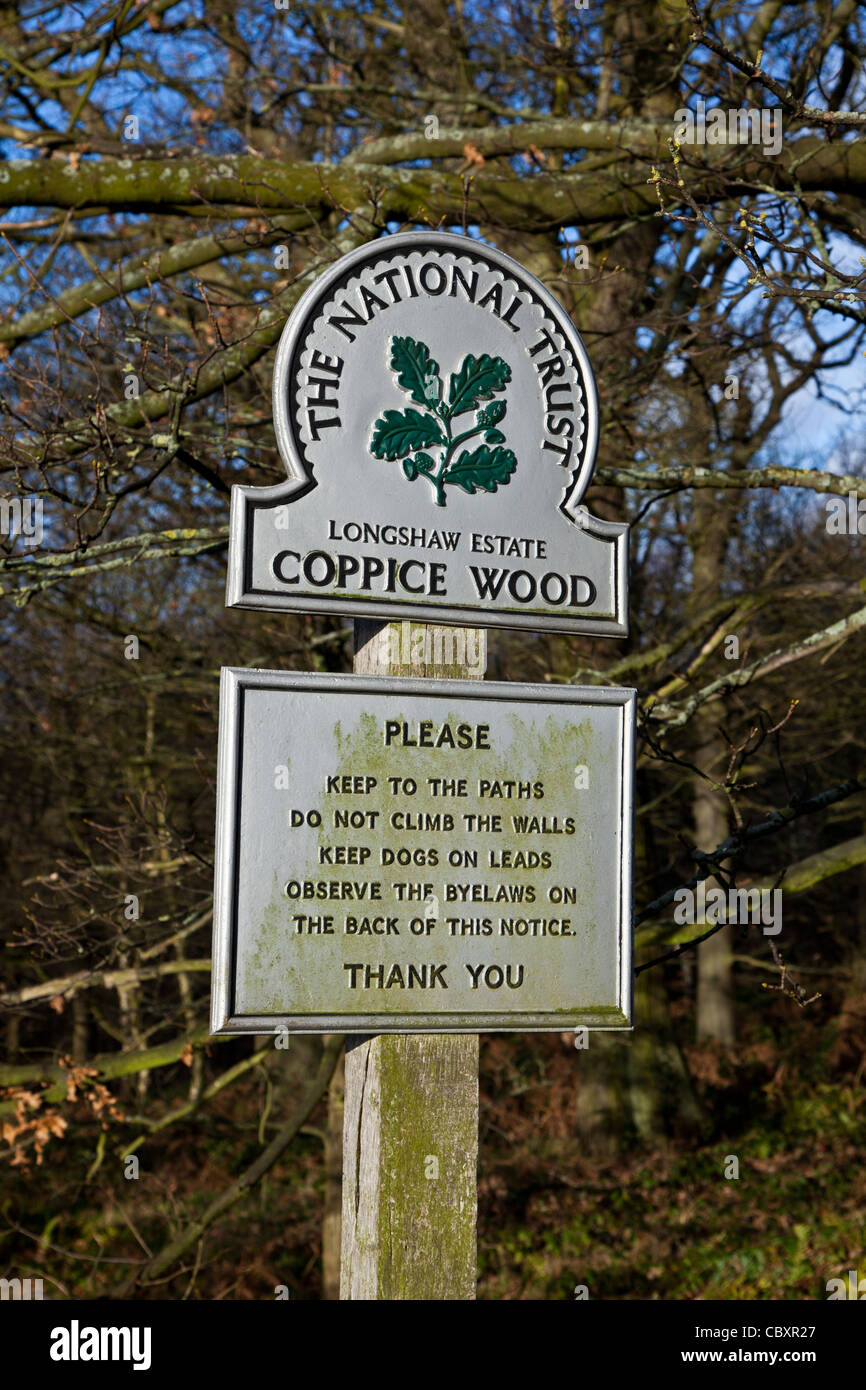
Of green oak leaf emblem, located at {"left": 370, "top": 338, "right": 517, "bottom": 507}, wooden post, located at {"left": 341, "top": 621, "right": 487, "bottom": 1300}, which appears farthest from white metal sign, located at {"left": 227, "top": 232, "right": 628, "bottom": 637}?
wooden post, located at {"left": 341, "top": 621, "right": 487, "bottom": 1300}

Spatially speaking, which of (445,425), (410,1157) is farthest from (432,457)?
(410,1157)

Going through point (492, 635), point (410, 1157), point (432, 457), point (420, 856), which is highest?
point (492, 635)

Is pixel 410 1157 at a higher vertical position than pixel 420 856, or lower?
lower

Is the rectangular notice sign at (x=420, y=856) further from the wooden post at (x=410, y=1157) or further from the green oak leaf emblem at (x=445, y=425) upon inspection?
the green oak leaf emblem at (x=445, y=425)

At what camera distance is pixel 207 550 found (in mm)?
5426

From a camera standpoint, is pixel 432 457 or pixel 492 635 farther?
pixel 492 635

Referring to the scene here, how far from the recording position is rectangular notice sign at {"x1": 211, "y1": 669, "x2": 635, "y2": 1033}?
311 cm

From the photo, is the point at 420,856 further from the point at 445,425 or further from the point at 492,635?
the point at 492,635

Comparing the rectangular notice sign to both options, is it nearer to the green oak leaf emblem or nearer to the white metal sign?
the white metal sign

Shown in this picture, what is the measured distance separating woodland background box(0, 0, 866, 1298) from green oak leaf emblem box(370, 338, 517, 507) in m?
0.81

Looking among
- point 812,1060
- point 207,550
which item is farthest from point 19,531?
point 812,1060

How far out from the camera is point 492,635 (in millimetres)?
11914

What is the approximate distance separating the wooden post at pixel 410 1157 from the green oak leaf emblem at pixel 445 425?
414 millimetres

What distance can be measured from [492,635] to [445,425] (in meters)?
8.62
